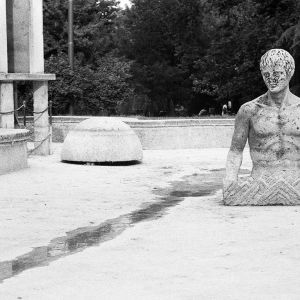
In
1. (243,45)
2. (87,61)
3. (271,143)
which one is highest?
(243,45)

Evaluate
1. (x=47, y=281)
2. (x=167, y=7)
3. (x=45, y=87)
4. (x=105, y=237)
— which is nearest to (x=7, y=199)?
(x=105, y=237)

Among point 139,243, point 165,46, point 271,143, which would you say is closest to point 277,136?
point 271,143

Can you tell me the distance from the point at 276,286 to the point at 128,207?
4637 mm

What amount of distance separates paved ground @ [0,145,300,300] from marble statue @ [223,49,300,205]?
0.92 feet

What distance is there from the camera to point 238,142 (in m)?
10.5

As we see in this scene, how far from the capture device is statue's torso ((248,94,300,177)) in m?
10.2

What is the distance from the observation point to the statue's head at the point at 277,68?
1004cm

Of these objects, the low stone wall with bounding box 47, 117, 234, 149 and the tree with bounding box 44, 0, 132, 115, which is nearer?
the low stone wall with bounding box 47, 117, 234, 149

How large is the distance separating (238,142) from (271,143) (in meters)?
0.42

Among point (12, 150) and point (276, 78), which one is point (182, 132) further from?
point (276, 78)

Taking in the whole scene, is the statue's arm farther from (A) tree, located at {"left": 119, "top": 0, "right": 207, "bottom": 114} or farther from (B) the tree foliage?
(A) tree, located at {"left": 119, "top": 0, "right": 207, "bottom": 114}

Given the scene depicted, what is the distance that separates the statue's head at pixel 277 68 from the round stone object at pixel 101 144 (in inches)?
263

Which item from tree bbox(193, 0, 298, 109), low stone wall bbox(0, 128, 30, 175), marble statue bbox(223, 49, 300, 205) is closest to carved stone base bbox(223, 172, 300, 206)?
marble statue bbox(223, 49, 300, 205)

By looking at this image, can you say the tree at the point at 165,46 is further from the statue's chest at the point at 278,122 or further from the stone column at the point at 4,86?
the statue's chest at the point at 278,122
